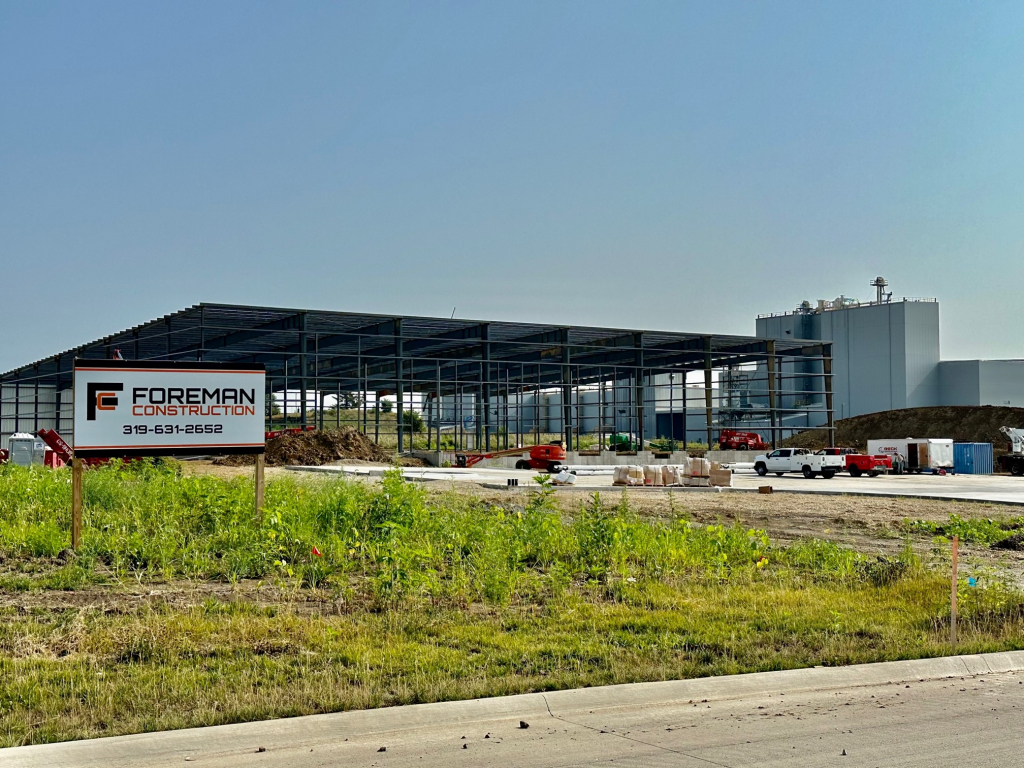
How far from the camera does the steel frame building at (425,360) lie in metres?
55.3

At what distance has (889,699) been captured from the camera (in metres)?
7.93

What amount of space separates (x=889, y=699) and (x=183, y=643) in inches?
233

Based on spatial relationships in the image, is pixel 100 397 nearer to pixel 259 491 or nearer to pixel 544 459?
pixel 259 491

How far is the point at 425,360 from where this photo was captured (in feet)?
201

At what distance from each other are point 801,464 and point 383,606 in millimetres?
43542

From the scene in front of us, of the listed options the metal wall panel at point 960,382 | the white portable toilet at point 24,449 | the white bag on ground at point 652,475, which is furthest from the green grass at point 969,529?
the metal wall panel at point 960,382

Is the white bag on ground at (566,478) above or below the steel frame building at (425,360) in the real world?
below

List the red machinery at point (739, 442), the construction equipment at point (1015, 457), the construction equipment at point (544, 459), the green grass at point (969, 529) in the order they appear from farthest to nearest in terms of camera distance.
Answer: the red machinery at point (739, 442) < the construction equipment at point (1015, 457) < the construction equipment at point (544, 459) < the green grass at point (969, 529)

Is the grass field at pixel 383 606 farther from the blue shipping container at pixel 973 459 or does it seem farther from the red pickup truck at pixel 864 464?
the blue shipping container at pixel 973 459

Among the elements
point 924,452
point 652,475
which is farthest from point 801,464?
point 652,475

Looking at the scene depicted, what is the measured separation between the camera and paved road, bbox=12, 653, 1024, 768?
624 centimetres

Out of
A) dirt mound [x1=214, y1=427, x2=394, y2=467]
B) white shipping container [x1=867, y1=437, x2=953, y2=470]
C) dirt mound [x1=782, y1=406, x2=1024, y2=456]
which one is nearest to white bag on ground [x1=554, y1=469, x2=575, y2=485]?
dirt mound [x1=214, y1=427, x2=394, y2=467]

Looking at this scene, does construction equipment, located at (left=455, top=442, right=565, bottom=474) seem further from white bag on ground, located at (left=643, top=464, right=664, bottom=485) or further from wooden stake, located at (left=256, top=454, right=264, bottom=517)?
wooden stake, located at (left=256, top=454, right=264, bottom=517)

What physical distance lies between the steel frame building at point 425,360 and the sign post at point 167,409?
112 ft
